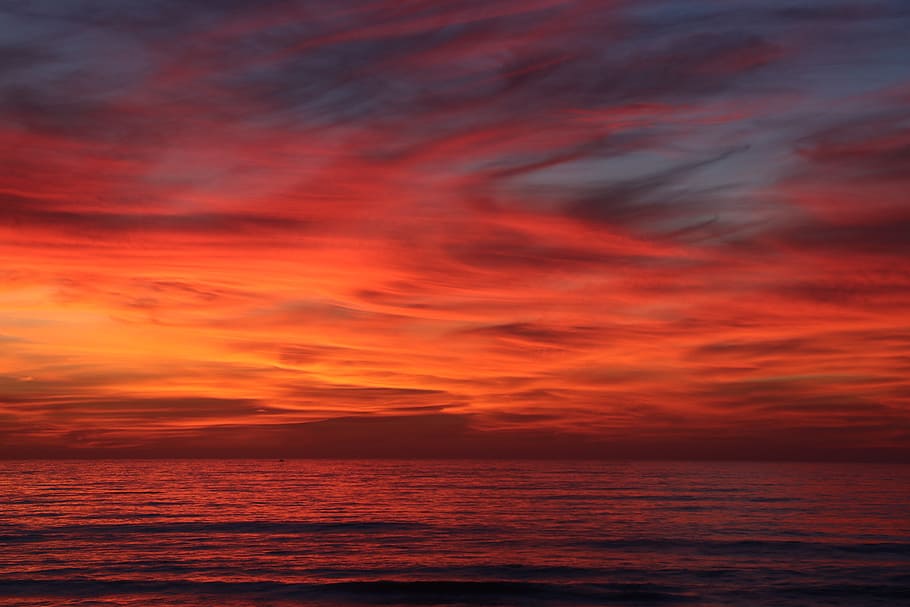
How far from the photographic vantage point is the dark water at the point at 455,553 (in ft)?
104

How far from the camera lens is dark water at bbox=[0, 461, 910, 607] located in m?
31.7

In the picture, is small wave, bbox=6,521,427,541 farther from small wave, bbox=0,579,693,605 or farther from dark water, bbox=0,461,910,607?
small wave, bbox=0,579,693,605

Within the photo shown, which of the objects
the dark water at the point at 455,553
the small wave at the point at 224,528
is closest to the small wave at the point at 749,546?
the dark water at the point at 455,553

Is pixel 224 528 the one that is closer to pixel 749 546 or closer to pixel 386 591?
pixel 386 591

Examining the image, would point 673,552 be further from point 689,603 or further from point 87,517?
point 87,517

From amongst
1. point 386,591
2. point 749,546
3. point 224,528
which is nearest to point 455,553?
point 386,591

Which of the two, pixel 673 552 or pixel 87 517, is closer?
pixel 673 552

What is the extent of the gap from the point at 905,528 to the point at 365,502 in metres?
46.4

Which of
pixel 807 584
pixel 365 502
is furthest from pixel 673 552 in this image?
pixel 365 502

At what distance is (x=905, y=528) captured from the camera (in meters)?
53.1

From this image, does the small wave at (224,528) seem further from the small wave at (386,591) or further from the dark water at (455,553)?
the small wave at (386,591)

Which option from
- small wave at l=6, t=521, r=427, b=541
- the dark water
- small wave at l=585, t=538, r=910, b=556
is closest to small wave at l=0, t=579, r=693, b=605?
the dark water

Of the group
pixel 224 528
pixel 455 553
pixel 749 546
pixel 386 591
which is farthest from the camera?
pixel 224 528

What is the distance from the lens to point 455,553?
41.7 metres
